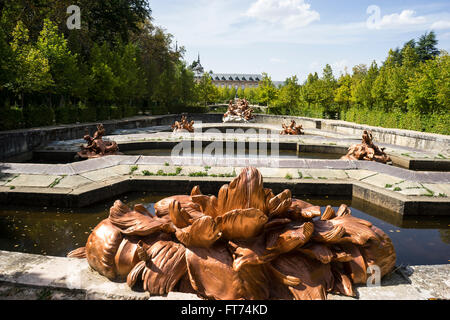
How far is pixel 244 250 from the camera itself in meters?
2.12

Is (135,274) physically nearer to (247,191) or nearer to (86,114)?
(247,191)

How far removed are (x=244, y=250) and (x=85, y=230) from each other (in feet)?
12.6

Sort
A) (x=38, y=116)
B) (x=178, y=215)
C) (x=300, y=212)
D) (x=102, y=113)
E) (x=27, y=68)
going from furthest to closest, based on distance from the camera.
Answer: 1. (x=102, y=113)
2. (x=38, y=116)
3. (x=27, y=68)
4. (x=300, y=212)
5. (x=178, y=215)

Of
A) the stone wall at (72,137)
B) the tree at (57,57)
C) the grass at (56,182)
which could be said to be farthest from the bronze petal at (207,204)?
the tree at (57,57)

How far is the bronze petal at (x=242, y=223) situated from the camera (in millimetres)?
2117

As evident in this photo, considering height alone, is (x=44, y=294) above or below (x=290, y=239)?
below

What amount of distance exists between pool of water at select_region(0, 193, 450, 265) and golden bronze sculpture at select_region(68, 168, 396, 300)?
2.37 m

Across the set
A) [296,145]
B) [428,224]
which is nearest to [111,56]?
[296,145]

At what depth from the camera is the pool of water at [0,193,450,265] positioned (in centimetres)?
449

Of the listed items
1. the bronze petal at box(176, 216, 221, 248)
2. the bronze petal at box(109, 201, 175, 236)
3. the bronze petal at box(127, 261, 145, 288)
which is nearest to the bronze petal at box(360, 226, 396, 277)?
the bronze petal at box(176, 216, 221, 248)

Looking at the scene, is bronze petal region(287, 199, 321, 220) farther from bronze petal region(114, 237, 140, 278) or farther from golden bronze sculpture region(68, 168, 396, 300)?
bronze petal region(114, 237, 140, 278)

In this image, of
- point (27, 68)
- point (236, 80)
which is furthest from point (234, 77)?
point (27, 68)
